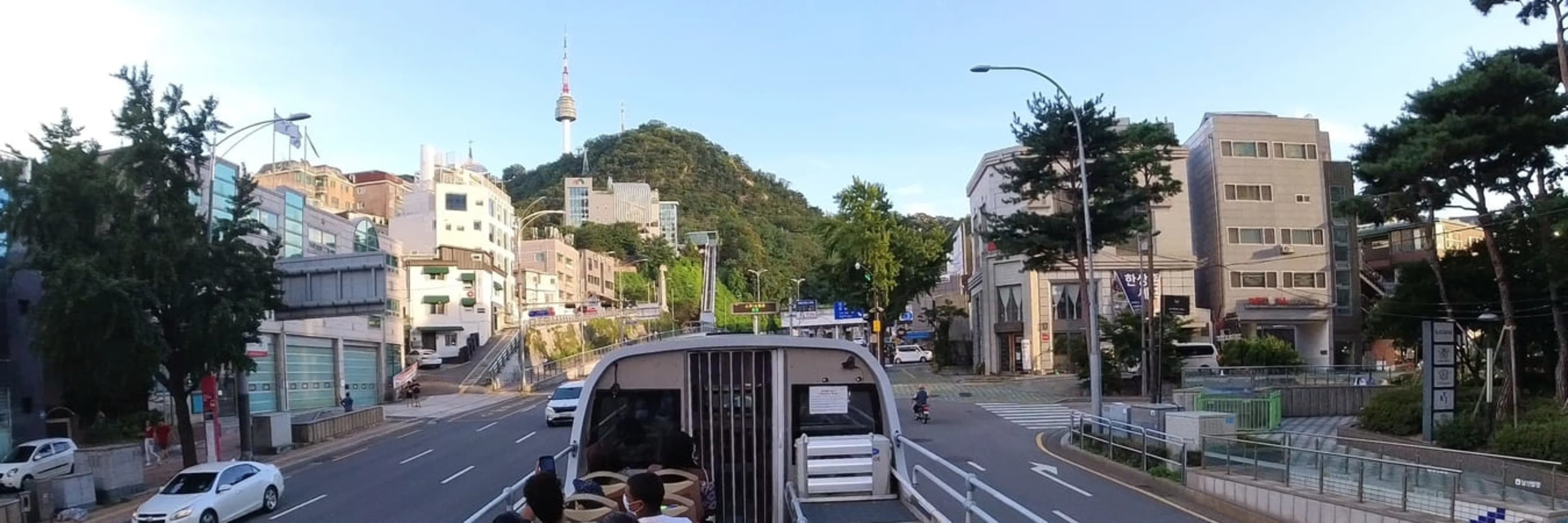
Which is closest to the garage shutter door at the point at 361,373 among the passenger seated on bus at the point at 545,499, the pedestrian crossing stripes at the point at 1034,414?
the pedestrian crossing stripes at the point at 1034,414

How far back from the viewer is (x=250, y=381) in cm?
4072

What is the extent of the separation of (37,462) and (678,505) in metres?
23.4

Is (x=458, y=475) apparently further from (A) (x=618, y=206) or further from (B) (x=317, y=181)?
(A) (x=618, y=206)

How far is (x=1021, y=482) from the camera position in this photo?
793 inches

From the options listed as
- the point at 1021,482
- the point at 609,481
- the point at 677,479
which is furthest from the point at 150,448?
the point at 677,479

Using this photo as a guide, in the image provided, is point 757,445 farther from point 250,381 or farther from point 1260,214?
point 1260,214

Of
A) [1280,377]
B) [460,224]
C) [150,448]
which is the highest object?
[460,224]

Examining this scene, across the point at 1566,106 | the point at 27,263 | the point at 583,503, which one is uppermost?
the point at 1566,106

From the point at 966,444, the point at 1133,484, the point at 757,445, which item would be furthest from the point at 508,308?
the point at 757,445

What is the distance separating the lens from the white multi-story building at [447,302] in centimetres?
8150

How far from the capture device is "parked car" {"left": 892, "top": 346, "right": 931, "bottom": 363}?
78812 millimetres

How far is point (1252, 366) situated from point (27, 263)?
1537 inches

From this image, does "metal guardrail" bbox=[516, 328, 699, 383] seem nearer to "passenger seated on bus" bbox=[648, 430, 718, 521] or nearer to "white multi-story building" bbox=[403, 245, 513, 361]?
"white multi-story building" bbox=[403, 245, 513, 361]

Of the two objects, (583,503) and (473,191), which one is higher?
(473,191)
